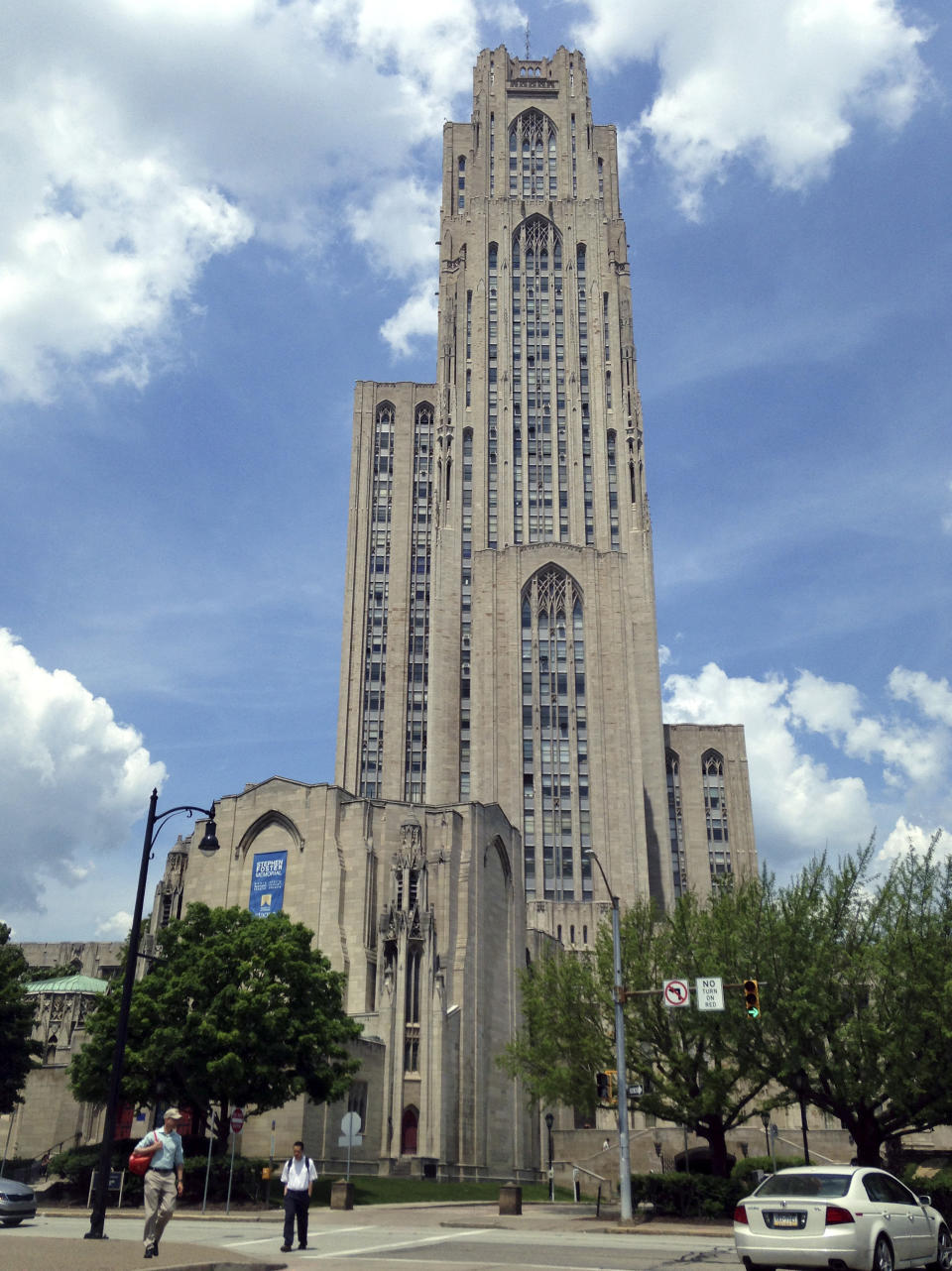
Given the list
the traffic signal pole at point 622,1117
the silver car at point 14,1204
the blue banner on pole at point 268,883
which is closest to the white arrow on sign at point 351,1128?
the traffic signal pole at point 622,1117

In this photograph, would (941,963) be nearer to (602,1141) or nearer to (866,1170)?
(866,1170)

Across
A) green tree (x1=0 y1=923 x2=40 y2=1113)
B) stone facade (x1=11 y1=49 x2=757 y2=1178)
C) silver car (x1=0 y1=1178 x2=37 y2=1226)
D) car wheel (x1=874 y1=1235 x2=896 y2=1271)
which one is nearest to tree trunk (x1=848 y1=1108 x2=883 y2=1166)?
car wheel (x1=874 y1=1235 x2=896 y2=1271)

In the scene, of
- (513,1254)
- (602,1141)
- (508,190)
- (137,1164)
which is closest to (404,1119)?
(602,1141)

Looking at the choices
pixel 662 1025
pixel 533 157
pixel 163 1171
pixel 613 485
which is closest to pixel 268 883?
pixel 662 1025

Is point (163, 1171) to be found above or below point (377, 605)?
below

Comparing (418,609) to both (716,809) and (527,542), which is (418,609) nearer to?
(527,542)

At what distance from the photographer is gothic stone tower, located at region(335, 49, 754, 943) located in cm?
10594

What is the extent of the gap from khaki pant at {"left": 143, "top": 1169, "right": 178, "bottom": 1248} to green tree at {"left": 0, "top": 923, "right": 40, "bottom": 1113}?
42769mm

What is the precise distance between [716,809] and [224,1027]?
94.4m

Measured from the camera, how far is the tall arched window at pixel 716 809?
125m

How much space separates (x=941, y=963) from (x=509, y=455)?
97.7 metres

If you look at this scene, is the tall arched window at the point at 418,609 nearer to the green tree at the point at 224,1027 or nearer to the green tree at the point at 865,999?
the green tree at the point at 224,1027

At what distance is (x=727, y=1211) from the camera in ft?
100

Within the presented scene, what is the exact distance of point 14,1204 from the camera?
86.6 feet
